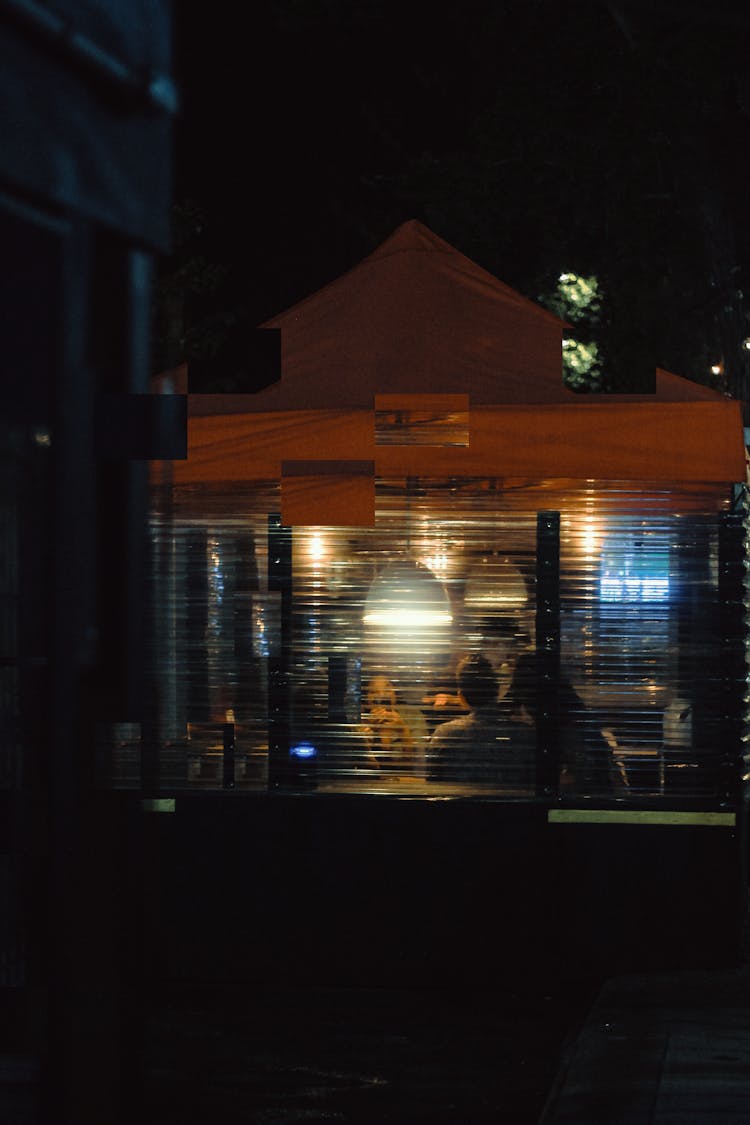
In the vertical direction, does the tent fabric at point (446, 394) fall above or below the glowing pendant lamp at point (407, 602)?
above

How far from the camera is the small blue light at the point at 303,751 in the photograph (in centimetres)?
848

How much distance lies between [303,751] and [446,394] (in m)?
1.65

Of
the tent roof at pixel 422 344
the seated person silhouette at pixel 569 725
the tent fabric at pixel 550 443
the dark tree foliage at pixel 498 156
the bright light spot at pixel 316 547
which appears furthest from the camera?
the dark tree foliage at pixel 498 156

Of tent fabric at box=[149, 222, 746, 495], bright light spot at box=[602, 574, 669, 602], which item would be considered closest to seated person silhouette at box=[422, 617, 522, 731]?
bright light spot at box=[602, 574, 669, 602]

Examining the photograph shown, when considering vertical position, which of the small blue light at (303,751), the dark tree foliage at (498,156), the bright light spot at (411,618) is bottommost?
the small blue light at (303,751)

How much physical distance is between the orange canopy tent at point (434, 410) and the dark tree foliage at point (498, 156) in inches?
351

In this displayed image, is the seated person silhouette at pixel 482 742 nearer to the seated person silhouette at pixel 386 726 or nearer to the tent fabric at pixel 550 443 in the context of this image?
the seated person silhouette at pixel 386 726

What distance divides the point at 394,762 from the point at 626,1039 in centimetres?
180

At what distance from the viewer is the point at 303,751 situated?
8.48 m

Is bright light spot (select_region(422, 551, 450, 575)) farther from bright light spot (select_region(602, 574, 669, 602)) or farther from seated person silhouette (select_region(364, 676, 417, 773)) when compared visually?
bright light spot (select_region(602, 574, 669, 602))

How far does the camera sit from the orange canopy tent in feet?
26.2

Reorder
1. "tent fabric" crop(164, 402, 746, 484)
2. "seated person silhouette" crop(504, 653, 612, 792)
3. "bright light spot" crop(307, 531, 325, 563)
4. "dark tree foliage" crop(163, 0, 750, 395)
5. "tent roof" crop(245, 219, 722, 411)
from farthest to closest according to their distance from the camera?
"dark tree foliage" crop(163, 0, 750, 395) → "bright light spot" crop(307, 531, 325, 563) → "seated person silhouette" crop(504, 653, 612, 792) → "tent roof" crop(245, 219, 722, 411) → "tent fabric" crop(164, 402, 746, 484)

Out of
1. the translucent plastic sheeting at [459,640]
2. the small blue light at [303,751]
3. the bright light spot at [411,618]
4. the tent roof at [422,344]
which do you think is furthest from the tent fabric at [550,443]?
the small blue light at [303,751]

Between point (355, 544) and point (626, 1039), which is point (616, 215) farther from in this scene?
point (626, 1039)
